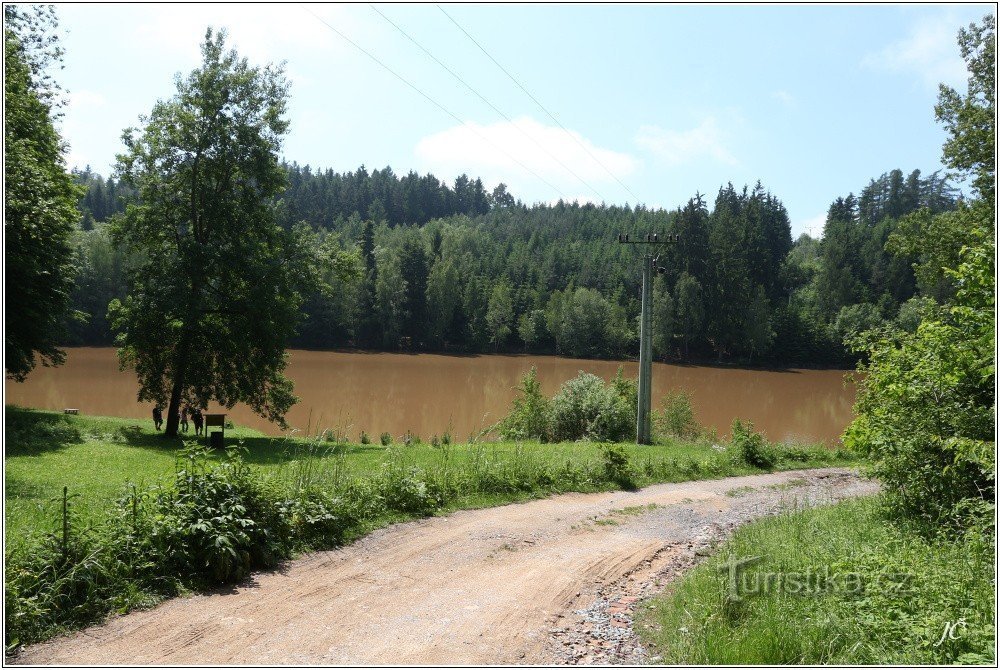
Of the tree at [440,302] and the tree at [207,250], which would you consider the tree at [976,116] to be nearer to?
the tree at [207,250]

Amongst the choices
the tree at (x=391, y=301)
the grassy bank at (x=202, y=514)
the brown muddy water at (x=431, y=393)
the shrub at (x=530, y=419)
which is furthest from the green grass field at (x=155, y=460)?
the tree at (x=391, y=301)

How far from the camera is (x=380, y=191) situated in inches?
7224

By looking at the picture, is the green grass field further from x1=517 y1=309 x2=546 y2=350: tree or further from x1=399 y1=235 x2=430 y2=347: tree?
x1=517 y1=309 x2=546 y2=350: tree

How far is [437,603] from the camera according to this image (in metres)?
6.53

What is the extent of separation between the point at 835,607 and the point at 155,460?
55.8ft

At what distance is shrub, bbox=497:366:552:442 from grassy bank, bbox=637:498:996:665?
658 inches

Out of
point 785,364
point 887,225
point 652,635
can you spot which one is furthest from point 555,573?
point 887,225

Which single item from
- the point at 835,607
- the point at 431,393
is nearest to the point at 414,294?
the point at 431,393

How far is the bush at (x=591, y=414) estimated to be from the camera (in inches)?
966

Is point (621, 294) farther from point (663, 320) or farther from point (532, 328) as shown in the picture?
point (663, 320)

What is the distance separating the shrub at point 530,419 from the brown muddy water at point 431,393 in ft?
6.10

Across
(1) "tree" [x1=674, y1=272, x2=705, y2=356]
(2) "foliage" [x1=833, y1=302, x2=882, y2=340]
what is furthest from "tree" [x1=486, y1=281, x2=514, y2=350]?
(2) "foliage" [x1=833, y1=302, x2=882, y2=340]

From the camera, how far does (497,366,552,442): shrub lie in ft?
81.3

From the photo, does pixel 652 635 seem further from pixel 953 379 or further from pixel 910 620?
pixel 953 379
